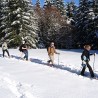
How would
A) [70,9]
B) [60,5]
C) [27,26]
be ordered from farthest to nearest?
[60,5] → [70,9] → [27,26]

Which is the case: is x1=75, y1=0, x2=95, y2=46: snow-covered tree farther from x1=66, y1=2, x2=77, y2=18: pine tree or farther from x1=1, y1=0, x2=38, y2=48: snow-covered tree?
x1=66, y1=2, x2=77, y2=18: pine tree

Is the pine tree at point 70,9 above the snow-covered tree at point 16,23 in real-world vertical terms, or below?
above

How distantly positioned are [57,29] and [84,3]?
739cm

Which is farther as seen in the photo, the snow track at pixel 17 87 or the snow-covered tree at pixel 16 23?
the snow-covered tree at pixel 16 23

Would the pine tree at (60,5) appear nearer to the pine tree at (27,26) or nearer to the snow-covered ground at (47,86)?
the pine tree at (27,26)

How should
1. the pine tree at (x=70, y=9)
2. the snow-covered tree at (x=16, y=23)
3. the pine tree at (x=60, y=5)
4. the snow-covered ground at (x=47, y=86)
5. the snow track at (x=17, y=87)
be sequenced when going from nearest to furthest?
the snow track at (x=17, y=87) → the snow-covered ground at (x=47, y=86) → the snow-covered tree at (x=16, y=23) → the pine tree at (x=60, y=5) → the pine tree at (x=70, y=9)

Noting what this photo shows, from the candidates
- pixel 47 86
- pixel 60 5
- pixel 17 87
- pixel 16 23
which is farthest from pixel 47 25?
pixel 17 87

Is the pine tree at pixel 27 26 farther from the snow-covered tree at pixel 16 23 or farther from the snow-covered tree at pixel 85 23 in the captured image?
the snow-covered tree at pixel 85 23

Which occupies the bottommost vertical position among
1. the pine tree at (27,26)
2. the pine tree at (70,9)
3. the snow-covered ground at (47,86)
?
the snow-covered ground at (47,86)

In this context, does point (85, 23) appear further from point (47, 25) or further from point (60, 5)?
point (60, 5)

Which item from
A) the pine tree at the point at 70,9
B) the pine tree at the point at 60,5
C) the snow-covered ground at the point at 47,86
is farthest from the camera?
the pine tree at the point at 70,9

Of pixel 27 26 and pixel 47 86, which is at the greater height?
pixel 27 26

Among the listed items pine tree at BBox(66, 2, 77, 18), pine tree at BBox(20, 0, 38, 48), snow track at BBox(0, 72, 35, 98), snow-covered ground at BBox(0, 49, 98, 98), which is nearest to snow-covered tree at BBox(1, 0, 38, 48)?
pine tree at BBox(20, 0, 38, 48)

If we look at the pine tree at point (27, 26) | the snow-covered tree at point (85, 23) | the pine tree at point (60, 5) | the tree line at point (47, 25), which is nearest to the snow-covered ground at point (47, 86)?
the pine tree at point (27, 26)
